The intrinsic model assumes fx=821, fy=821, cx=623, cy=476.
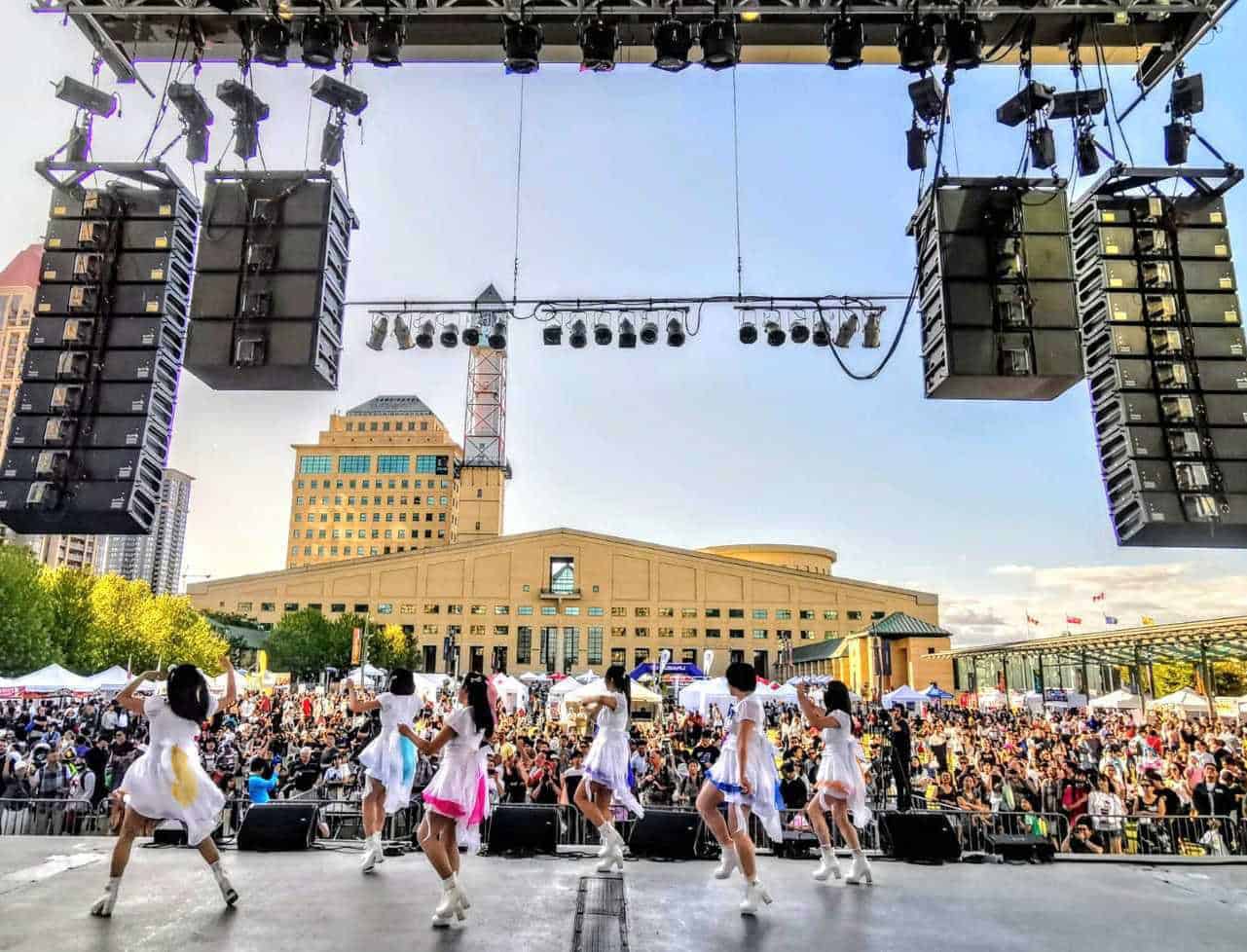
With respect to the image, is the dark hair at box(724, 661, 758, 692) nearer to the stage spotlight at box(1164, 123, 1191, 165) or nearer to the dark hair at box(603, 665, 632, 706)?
the dark hair at box(603, 665, 632, 706)

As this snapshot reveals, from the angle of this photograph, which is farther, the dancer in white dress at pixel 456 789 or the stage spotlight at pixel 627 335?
the stage spotlight at pixel 627 335

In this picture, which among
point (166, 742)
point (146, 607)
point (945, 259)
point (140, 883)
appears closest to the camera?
point (166, 742)

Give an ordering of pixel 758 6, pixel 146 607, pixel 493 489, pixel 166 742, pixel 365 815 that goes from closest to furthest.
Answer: pixel 166 742 → pixel 365 815 → pixel 758 6 → pixel 146 607 → pixel 493 489

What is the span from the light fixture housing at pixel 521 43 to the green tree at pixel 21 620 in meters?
28.9

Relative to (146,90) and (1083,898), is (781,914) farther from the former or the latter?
(146,90)

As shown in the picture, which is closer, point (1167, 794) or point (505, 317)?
point (1167, 794)

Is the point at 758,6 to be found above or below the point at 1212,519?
above

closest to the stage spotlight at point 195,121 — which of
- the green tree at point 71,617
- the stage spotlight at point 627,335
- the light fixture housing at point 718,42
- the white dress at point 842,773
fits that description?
the light fixture housing at point 718,42

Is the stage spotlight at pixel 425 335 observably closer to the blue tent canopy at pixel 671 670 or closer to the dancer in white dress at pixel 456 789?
the dancer in white dress at pixel 456 789

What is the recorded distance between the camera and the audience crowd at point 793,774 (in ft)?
32.4

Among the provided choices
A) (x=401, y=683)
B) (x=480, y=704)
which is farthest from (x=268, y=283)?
(x=480, y=704)

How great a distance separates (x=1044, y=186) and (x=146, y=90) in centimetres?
988

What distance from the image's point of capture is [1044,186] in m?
9.01

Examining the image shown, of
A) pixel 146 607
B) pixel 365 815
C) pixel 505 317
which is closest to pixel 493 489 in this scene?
pixel 146 607
